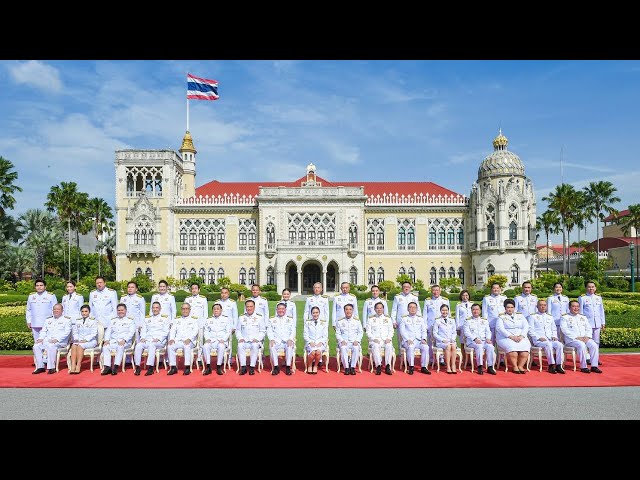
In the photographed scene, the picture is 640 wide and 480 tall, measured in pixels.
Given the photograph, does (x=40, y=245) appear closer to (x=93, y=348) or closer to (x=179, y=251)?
(x=179, y=251)

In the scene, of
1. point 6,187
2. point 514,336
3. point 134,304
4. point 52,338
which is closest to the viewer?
point 514,336

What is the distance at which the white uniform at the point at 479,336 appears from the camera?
1109cm

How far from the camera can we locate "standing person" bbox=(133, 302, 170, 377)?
36.6ft

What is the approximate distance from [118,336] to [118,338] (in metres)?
0.06

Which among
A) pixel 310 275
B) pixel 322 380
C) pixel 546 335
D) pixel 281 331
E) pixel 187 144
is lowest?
pixel 322 380

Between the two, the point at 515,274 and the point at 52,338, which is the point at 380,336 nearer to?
the point at 52,338

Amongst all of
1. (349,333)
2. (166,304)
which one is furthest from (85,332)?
(349,333)

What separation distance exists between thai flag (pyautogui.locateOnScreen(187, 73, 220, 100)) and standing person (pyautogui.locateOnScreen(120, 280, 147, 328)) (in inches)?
1292

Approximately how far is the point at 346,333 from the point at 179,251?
38166 mm

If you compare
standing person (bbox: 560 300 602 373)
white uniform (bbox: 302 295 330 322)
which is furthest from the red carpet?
white uniform (bbox: 302 295 330 322)

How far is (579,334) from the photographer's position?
11625 mm

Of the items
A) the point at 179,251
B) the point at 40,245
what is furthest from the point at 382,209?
the point at 40,245
